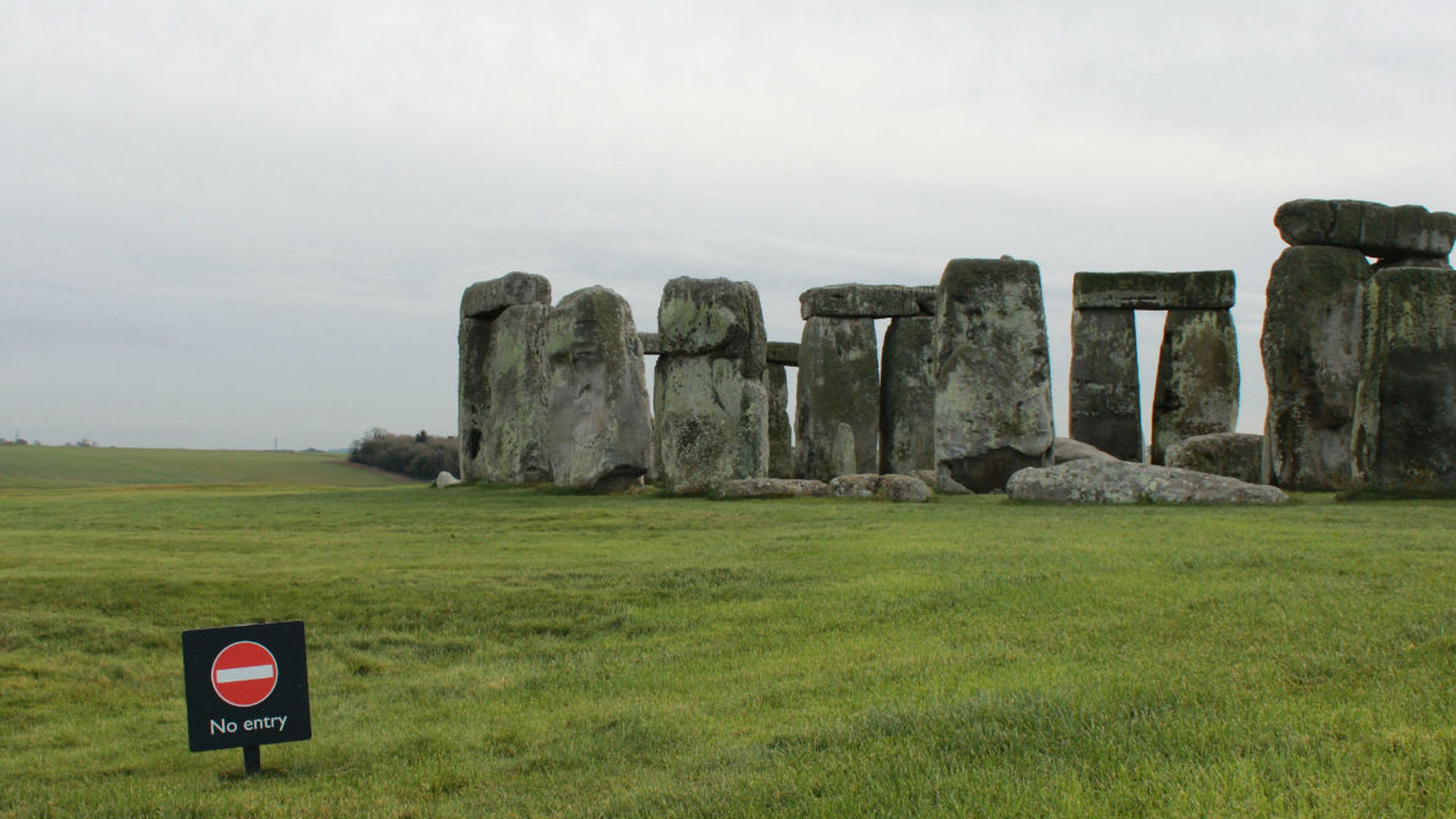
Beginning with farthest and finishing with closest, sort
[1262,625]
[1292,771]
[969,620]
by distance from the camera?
[969,620] < [1262,625] < [1292,771]

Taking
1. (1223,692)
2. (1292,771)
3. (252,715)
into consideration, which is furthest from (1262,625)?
(252,715)

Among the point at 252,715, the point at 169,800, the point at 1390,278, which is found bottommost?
the point at 169,800

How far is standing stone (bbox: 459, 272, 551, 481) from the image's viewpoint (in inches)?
829

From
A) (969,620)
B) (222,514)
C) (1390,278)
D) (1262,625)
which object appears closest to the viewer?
(1262,625)

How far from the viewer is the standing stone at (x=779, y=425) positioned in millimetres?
23391

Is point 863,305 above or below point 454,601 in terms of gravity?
above

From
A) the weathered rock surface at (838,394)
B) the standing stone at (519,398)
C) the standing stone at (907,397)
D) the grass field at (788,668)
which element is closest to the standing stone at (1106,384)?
the standing stone at (907,397)

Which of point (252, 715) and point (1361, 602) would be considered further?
point (1361, 602)

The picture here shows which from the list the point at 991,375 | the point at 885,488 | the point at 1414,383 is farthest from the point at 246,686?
the point at 991,375

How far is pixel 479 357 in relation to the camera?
21828 mm

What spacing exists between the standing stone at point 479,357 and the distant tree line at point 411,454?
1156 cm

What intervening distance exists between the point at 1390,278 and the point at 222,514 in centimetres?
1296

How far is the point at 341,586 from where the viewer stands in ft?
28.7

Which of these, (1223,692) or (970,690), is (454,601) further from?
(1223,692)
